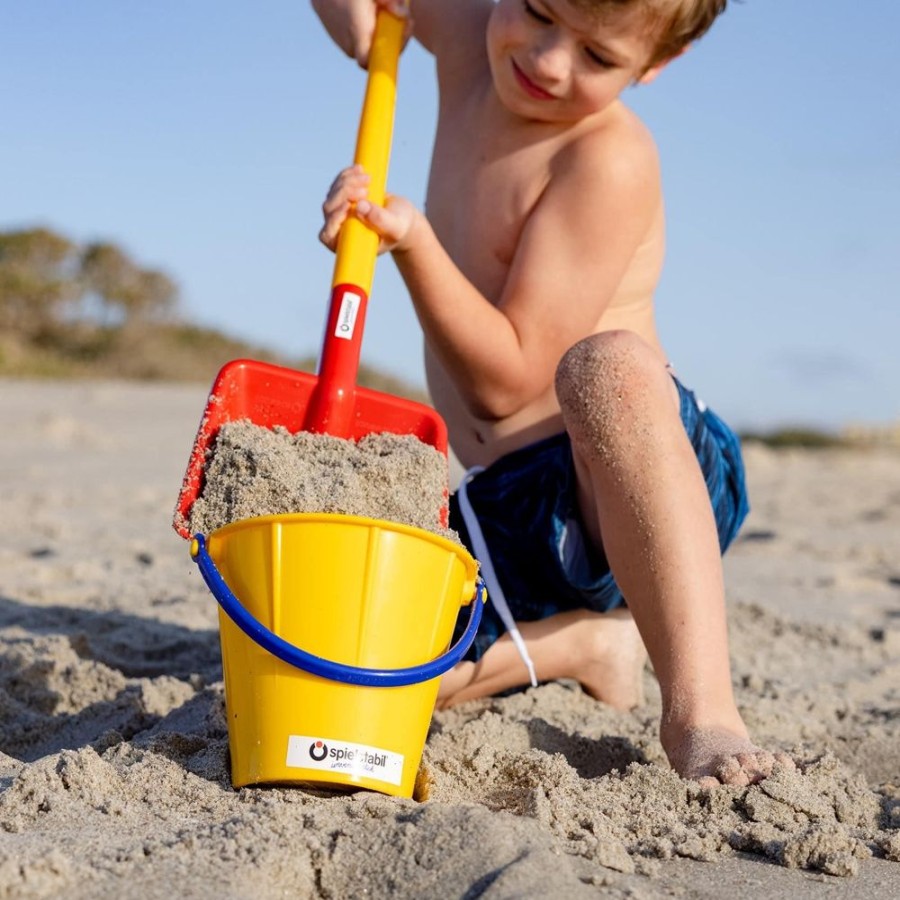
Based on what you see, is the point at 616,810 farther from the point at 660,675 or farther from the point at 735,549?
the point at 735,549

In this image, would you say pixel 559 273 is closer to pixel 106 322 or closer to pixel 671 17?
pixel 671 17

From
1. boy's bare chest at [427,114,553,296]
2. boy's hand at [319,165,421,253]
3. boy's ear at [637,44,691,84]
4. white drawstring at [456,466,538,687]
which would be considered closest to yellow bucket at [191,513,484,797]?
boy's hand at [319,165,421,253]

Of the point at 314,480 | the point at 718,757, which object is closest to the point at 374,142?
the point at 314,480

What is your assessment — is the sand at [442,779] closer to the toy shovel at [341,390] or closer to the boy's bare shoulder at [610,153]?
the toy shovel at [341,390]

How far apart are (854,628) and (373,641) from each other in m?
1.85

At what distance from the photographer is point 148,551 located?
344cm

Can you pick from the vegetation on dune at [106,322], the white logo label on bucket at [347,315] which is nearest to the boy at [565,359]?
the white logo label on bucket at [347,315]

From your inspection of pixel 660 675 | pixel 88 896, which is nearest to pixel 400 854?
pixel 88 896

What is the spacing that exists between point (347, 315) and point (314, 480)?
346mm

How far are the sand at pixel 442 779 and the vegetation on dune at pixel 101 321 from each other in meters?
7.36

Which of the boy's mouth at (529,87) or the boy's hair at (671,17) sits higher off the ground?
the boy's hair at (671,17)

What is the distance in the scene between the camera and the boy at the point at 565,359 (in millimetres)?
1729

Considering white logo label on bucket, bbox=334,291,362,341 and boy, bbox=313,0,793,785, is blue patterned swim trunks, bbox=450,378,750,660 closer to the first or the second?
boy, bbox=313,0,793,785

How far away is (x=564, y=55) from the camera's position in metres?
2.02
